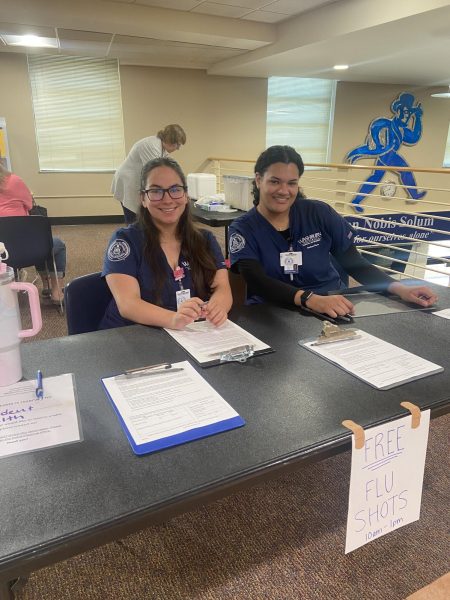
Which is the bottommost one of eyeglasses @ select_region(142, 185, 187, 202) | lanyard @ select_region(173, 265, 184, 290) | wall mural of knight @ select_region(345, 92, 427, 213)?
lanyard @ select_region(173, 265, 184, 290)

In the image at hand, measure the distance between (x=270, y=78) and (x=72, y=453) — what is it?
734 cm

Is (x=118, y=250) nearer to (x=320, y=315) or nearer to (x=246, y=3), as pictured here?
(x=320, y=315)

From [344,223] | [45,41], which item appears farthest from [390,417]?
[45,41]

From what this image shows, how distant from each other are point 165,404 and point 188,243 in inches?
30.2

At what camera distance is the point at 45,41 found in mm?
4836

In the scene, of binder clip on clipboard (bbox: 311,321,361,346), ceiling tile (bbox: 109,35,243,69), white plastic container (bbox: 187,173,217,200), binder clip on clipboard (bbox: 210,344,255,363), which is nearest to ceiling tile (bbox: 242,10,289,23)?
ceiling tile (bbox: 109,35,243,69)

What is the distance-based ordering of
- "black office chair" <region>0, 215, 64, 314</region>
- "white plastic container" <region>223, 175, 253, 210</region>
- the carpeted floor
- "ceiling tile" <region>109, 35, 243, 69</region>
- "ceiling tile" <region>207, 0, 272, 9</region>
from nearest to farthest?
the carpeted floor
"black office chair" <region>0, 215, 64, 314</region>
"white plastic container" <region>223, 175, 253, 210</region>
"ceiling tile" <region>207, 0, 272, 9</region>
"ceiling tile" <region>109, 35, 243, 69</region>

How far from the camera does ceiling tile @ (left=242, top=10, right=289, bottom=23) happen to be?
4355 mm

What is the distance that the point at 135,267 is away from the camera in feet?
4.49

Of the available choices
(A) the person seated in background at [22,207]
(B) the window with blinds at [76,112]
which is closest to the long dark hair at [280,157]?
(A) the person seated in background at [22,207]

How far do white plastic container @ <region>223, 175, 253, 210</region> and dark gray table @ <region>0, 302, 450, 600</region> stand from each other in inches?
82.5

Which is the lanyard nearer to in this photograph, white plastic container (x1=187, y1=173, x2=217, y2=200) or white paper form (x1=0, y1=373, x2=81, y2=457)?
white paper form (x1=0, y1=373, x2=81, y2=457)

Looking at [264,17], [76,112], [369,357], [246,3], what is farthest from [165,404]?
[76,112]

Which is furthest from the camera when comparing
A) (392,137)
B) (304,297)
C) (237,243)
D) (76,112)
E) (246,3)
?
(392,137)
